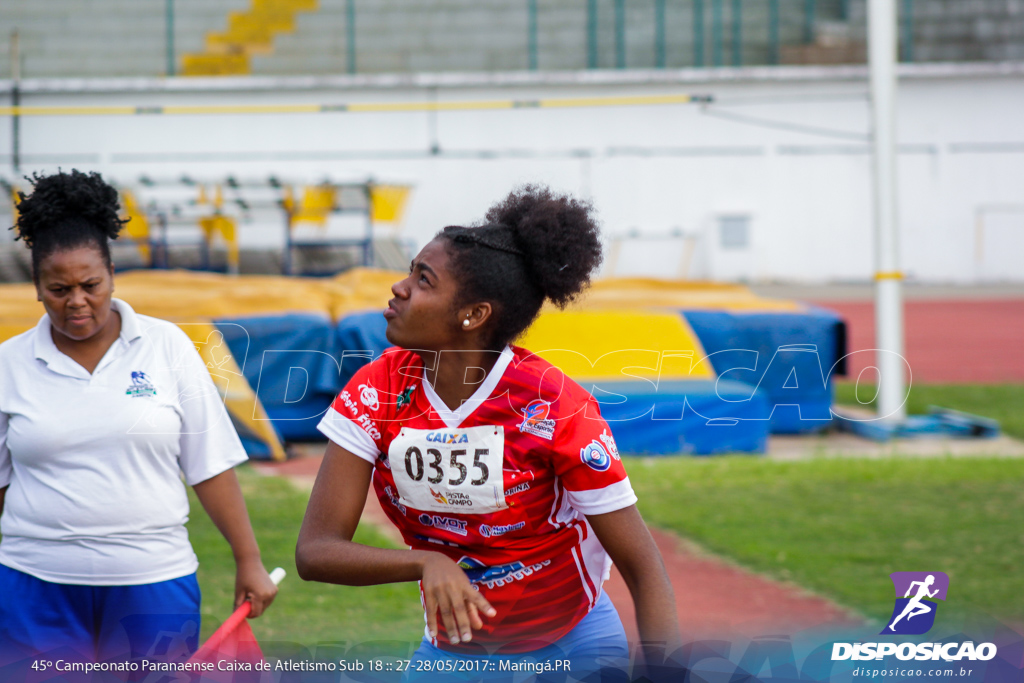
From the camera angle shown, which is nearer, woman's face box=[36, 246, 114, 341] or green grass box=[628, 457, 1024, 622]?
woman's face box=[36, 246, 114, 341]

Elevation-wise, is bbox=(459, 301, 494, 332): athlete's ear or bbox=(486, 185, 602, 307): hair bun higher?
bbox=(486, 185, 602, 307): hair bun

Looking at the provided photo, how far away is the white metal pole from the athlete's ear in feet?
20.8

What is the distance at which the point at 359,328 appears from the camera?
7.12m

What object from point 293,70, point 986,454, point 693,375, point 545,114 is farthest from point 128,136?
point 986,454

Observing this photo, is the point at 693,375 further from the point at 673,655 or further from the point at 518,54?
the point at 518,54

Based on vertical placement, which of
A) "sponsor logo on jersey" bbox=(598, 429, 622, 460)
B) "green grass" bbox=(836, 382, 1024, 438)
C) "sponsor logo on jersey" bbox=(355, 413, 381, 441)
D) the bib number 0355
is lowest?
"green grass" bbox=(836, 382, 1024, 438)

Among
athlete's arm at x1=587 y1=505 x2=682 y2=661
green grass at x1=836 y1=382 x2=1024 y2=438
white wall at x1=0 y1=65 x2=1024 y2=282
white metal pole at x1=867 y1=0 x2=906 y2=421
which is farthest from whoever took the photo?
white wall at x1=0 y1=65 x2=1024 y2=282

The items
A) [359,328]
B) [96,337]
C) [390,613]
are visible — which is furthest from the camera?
[359,328]

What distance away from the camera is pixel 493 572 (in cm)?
190

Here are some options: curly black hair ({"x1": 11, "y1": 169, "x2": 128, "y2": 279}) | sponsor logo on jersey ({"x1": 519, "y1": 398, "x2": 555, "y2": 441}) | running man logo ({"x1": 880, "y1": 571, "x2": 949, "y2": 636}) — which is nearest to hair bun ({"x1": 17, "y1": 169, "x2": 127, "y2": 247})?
curly black hair ({"x1": 11, "y1": 169, "x2": 128, "y2": 279})

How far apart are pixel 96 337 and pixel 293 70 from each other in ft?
68.1

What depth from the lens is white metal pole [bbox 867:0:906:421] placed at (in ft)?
24.8

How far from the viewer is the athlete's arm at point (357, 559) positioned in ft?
5.45

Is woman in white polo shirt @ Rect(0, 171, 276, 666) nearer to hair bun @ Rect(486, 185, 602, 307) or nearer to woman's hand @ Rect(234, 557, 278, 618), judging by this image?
woman's hand @ Rect(234, 557, 278, 618)
